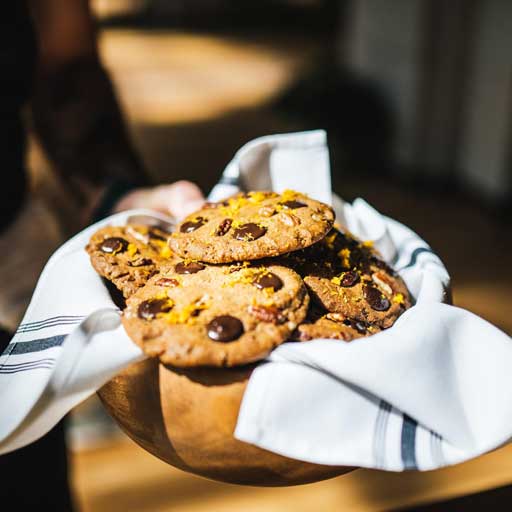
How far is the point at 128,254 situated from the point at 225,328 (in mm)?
192

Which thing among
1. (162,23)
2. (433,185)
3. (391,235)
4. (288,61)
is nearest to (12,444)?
(391,235)

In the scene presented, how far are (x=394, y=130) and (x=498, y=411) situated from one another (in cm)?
325

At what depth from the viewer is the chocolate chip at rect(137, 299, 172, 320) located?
0.55 m

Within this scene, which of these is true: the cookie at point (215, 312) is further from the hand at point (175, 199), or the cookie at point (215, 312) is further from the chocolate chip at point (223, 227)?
the hand at point (175, 199)

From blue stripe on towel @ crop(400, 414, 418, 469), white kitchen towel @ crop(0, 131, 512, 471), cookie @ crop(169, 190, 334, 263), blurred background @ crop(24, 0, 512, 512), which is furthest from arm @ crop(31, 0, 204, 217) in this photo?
blue stripe on towel @ crop(400, 414, 418, 469)

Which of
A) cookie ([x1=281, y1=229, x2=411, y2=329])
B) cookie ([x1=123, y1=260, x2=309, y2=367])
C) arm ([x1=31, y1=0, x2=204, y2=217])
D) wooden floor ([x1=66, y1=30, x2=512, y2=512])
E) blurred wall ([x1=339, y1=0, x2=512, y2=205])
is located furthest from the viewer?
blurred wall ([x1=339, y1=0, x2=512, y2=205])

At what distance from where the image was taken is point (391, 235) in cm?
80

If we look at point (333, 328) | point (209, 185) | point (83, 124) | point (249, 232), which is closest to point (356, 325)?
point (333, 328)

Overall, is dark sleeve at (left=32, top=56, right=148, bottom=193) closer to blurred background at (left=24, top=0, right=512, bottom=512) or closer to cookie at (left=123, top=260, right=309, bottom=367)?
blurred background at (left=24, top=0, right=512, bottom=512)

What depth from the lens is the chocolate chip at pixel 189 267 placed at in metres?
0.61

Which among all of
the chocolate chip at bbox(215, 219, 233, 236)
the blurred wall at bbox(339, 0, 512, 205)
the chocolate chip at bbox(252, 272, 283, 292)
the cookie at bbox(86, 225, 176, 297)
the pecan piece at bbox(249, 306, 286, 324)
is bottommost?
the blurred wall at bbox(339, 0, 512, 205)

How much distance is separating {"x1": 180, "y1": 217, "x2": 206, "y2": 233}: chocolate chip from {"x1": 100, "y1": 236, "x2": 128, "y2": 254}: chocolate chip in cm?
7

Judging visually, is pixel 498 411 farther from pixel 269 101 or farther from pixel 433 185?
pixel 269 101

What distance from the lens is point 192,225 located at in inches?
26.1
